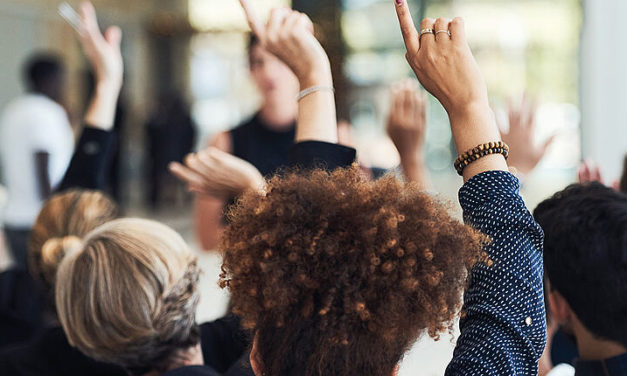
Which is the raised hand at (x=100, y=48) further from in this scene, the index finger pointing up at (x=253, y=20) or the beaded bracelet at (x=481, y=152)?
the beaded bracelet at (x=481, y=152)

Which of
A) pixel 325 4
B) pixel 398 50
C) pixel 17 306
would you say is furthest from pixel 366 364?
pixel 398 50

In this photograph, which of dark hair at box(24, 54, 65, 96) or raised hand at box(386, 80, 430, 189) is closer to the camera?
raised hand at box(386, 80, 430, 189)

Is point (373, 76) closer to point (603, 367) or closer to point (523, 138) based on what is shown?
point (523, 138)

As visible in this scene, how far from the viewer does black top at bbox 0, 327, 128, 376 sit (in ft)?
5.32

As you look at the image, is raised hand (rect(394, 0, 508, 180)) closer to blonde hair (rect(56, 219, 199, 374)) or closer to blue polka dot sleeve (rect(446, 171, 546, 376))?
blue polka dot sleeve (rect(446, 171, 546, 376))

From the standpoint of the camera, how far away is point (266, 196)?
3.00ft

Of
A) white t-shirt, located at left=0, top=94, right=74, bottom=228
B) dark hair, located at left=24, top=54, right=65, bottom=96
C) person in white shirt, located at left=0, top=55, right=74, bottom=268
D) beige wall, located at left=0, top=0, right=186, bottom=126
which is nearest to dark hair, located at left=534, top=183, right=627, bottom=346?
person in white shirt, located at left=0, top=55, right=74, bottom=268

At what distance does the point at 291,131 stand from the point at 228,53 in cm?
1182

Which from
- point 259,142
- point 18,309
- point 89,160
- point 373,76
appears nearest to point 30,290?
point 18,309

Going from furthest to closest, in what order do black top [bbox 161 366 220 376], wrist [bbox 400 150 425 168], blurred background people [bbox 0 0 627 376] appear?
blurred background people [bbox 0 0 627 376] < wrist [bbox 400 150 425 168] < black top [bbox 161 366 220 376]

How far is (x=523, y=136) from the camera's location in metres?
1.94

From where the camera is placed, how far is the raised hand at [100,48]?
219cm

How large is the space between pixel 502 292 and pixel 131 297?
67 cm

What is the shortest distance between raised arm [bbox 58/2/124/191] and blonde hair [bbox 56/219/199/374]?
0.93 metres
